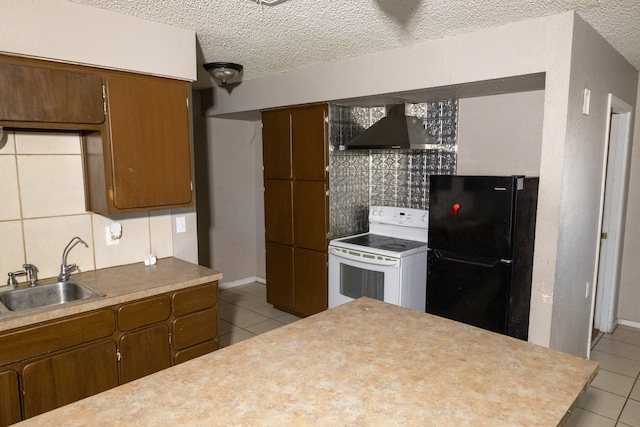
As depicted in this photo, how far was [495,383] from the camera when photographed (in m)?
1.31

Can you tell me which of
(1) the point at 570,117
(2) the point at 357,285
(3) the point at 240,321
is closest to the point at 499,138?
(1) the point at 570,117

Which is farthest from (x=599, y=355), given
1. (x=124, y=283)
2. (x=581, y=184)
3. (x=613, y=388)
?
(x=124, y=283)

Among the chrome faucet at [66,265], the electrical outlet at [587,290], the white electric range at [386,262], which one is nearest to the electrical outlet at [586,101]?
the electrical outlet at [587,290]

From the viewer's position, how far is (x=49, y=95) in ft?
7.14

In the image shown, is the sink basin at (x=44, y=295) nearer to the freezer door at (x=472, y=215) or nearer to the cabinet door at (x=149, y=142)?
the cabinet door at (x=149, y=142)

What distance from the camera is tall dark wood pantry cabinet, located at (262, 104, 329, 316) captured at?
12.8 ft

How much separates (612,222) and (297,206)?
2924mm

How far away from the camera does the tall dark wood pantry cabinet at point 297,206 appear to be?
3.89 meters

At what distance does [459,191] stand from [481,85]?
0.75 m

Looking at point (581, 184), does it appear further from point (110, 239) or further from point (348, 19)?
point (110, 239)

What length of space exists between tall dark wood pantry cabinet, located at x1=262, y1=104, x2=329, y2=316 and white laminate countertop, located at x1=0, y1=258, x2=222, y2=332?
55.6 inches

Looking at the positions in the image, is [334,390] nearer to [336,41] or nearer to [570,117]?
[570,117]

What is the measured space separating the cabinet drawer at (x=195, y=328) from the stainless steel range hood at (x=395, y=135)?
192 centimetres

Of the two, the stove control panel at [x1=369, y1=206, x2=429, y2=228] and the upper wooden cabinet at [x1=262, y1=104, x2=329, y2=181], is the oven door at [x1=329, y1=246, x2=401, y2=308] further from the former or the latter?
the upper wooden cabinet at [x1=262, y1=104, x2=329, y2=181]
